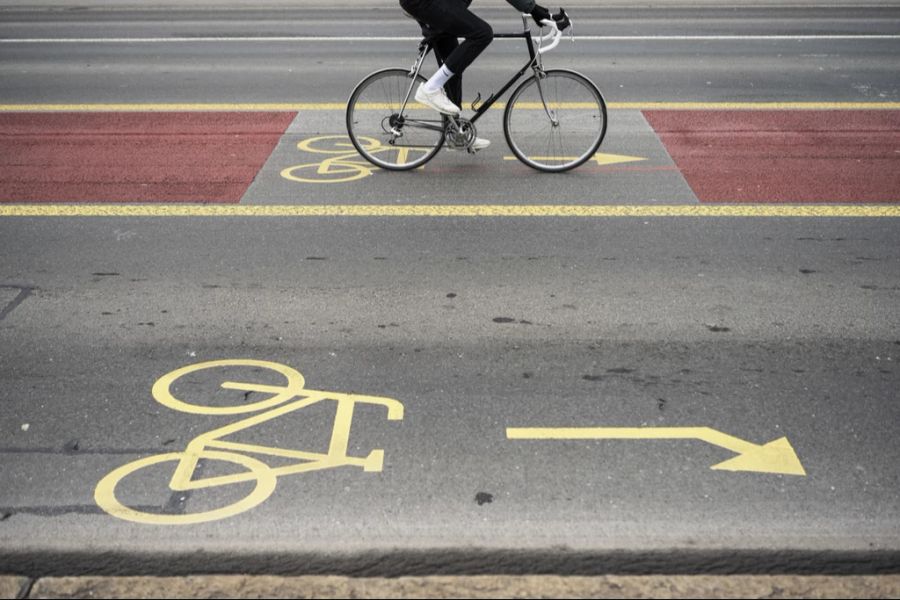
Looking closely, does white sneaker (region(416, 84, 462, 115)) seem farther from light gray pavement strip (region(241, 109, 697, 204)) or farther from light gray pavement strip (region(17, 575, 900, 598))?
light gray pavement strip (region(17, 575, 900, 598))

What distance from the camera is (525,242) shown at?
6801mm

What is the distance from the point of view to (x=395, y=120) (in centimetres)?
851

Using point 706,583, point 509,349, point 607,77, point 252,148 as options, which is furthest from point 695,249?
point 607,77

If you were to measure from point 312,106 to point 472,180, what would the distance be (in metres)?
3.17

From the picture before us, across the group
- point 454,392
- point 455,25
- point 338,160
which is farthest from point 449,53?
point 454,392

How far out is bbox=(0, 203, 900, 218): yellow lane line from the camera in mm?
7328

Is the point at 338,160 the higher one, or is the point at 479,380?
the point at 338,160

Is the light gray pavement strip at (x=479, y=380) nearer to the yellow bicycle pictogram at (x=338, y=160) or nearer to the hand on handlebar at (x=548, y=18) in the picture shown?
the yellow bicycle pictogram at (x=338, y=160)

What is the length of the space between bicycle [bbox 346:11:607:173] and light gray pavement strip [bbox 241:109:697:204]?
154 millimetres

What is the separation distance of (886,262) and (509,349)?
2.88 meters

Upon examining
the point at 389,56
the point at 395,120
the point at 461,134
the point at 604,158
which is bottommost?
the point at 604,158

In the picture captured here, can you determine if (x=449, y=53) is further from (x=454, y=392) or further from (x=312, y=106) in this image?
(x=454, y=392)

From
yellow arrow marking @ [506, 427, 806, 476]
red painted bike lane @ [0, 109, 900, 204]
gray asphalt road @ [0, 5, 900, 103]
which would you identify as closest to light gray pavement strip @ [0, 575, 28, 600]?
yellow arrow marking @ [506, 427, 806, 476]

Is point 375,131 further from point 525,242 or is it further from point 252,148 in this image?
point 525,242
